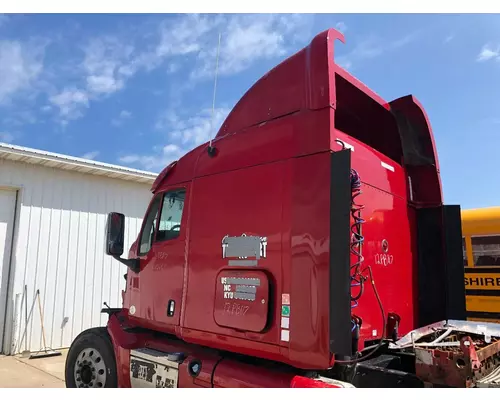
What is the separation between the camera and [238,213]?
3.66 meters

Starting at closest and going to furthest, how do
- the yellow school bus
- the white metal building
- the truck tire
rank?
the truck tire → the yellow school bus → the white metal building

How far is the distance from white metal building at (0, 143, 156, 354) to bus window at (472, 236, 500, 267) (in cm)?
733

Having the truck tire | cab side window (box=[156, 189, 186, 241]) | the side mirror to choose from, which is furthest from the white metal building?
cab side window (box=[156, 189, 186, 241])

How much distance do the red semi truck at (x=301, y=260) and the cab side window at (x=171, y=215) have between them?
21 millimetres

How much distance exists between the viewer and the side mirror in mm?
4699

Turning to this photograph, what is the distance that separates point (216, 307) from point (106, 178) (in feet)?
23.3

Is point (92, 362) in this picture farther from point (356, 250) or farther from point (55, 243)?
point (55, 243)

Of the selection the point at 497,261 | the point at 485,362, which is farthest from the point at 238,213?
the point at 497,261

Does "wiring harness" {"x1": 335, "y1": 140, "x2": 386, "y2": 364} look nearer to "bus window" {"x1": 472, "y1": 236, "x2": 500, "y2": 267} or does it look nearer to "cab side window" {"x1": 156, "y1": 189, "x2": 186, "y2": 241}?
"cab side window" {"x1": 156, "y1": 189, "x2": 186, "y2": 241}

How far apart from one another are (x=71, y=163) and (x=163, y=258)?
5518mm

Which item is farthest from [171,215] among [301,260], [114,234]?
[301,260]

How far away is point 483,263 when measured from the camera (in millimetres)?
7352

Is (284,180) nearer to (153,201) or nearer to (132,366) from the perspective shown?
(153,201)

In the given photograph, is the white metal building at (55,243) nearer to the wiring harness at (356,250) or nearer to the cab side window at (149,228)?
the cab side window at (149,228)
